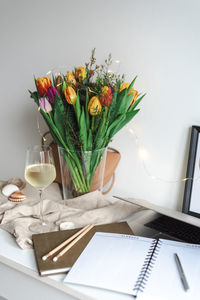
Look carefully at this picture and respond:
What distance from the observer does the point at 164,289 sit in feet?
2.30

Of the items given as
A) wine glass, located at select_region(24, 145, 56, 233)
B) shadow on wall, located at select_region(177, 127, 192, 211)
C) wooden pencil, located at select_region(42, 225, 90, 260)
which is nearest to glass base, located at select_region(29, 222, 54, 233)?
wine glass, located at select_region(24, 145, 56, 233)

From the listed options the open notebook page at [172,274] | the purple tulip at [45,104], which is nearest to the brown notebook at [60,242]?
the open notebook page at [172,274]

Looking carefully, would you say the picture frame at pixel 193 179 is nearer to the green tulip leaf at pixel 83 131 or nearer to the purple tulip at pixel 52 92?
the green tulip leaf at pixel 83 131

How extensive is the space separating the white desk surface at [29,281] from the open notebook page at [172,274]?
0.06 m

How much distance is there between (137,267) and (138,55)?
0.73m

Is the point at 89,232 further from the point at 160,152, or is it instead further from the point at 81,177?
the point at 160,152

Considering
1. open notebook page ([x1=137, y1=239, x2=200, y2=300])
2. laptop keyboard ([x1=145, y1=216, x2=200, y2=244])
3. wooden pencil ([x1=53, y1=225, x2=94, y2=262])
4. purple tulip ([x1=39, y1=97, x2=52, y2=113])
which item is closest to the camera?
open notebook page ([x1=137, y1=239, x2=200, y2=300])

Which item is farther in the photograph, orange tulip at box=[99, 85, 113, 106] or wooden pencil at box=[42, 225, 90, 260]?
orange tulip at box=[99, 85, 113, 106]

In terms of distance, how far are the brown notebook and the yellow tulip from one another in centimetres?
33

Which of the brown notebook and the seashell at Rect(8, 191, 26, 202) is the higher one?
the seashell at Rect(8, 191, 26, 202)

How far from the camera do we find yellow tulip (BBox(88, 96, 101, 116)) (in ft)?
3.22

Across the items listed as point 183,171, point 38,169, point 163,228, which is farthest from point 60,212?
point 183,171

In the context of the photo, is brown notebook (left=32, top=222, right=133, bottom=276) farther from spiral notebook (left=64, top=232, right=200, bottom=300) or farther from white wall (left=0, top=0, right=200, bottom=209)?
white wall (left=0, top=0, right=200, bottom=209)

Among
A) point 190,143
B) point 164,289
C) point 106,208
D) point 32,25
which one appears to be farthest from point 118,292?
point 32,25
